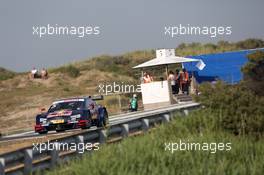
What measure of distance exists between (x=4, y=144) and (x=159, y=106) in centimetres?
1809

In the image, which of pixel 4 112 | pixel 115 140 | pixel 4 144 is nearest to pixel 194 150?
pixel 115 140

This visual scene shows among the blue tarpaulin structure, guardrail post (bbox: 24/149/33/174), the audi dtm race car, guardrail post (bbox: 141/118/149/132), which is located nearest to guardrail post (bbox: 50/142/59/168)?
guardrail post (bbox: 24/149/33/174)

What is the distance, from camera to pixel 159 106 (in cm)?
4362

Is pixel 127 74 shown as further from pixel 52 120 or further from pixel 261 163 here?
pixel 261 163

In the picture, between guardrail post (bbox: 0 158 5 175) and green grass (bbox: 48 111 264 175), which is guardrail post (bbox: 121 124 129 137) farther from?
guardrail post (bbox: 0 158 5 175)

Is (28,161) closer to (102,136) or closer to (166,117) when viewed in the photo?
(102,136)

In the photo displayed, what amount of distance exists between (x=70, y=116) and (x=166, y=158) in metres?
9.55

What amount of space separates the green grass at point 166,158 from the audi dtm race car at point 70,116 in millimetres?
4873

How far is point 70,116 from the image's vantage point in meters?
25.7

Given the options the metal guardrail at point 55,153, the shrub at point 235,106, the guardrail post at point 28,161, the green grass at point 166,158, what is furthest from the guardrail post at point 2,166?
the shrub at point 235,106

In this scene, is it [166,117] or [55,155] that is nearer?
[55,155]

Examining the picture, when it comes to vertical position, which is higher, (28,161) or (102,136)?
(102,136)

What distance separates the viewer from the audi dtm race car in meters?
25.6

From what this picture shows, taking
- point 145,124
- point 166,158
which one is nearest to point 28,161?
point 166,158
